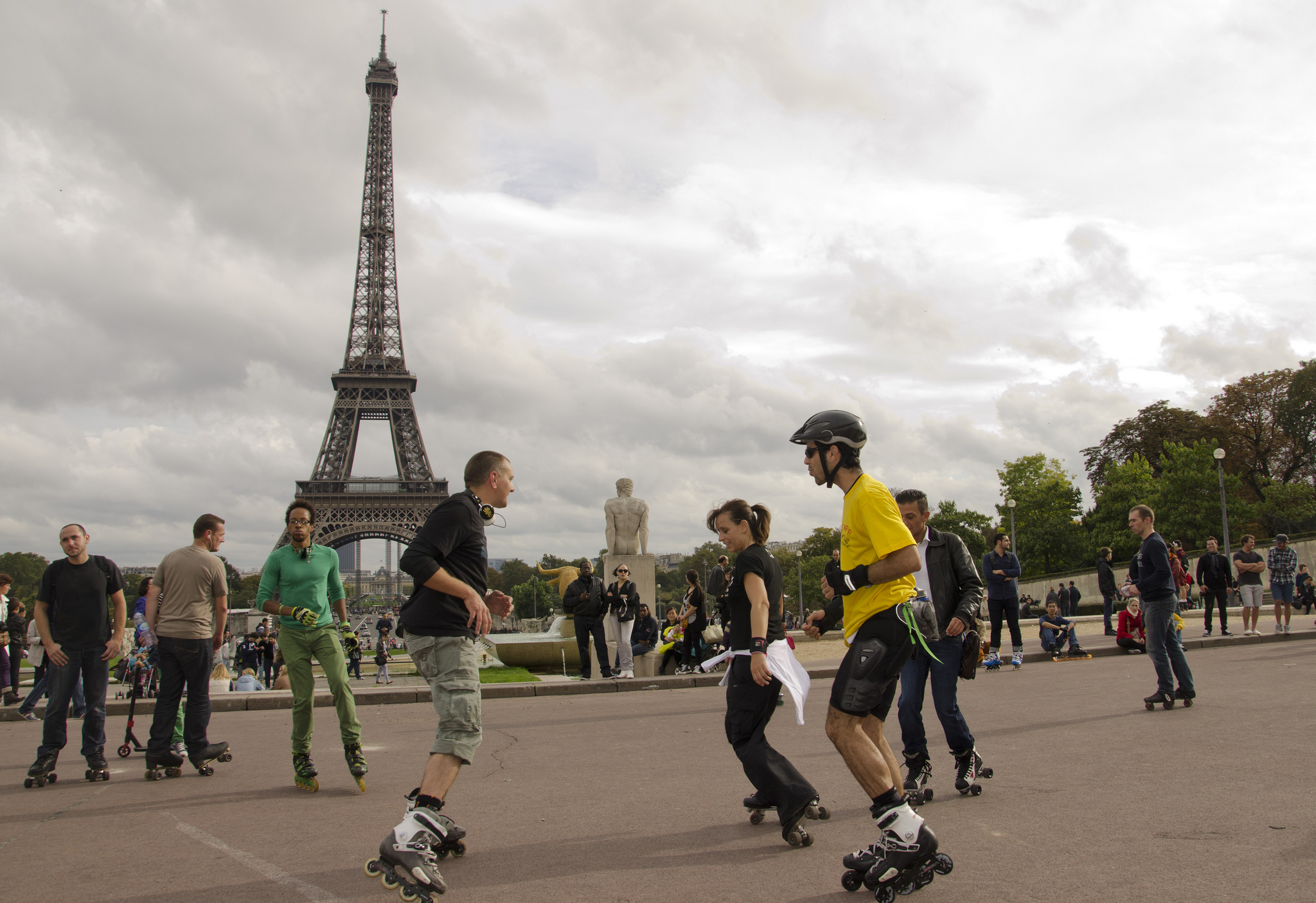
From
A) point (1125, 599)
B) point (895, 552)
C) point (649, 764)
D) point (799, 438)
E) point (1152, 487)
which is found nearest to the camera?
point (895, 552)

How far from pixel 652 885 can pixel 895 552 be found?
1684 millimetres

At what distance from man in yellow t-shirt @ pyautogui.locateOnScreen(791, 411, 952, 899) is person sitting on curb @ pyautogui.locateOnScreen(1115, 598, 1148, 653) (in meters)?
12.0

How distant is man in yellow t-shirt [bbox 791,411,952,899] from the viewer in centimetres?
365

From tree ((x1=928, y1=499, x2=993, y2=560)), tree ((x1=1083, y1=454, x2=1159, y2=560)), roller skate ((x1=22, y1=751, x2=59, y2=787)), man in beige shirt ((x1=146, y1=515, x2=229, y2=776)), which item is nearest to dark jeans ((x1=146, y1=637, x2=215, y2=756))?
man in beige shirt ((x1=146, y1=515, x2=229, y2=776))

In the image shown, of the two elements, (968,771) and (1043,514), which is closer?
(968,771)

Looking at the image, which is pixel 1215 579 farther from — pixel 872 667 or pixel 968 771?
pixel 872 667

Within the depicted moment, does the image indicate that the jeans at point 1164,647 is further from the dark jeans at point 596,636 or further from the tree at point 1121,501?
the tree at point 1121,501

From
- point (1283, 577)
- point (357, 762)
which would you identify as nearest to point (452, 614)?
point (357, 762)

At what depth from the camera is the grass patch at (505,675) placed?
1480 cm

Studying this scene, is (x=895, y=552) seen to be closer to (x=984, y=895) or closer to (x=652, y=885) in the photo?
(x=984, y=895)

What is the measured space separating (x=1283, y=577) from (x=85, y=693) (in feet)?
59.7

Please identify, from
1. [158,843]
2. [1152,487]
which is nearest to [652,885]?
[158,843]

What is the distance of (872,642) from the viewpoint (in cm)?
393

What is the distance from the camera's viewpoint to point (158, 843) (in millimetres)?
4852
